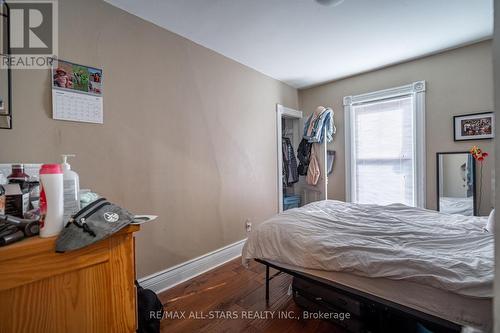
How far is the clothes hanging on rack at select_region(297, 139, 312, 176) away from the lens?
11.5ft

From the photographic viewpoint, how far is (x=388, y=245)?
1337mm

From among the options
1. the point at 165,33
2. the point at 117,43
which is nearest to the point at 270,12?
the point at 165,33

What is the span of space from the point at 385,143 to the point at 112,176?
127 inches

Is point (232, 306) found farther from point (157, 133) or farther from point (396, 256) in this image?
point (157, 133)

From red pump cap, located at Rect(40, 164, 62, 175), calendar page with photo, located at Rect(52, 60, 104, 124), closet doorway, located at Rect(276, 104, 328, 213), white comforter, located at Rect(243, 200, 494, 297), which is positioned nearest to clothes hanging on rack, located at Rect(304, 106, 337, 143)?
closet doorway, located at Rect(276, 104, 328, 213)

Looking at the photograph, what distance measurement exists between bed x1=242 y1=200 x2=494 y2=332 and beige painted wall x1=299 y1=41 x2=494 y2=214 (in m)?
1.02

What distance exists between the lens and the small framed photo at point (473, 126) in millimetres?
2236

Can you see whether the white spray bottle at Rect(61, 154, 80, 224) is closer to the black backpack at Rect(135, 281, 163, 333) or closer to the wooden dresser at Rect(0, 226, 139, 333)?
the wooden dresser at Rect(0, 226, 139, 333)

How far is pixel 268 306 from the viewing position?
171cm

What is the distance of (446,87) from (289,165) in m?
2.16

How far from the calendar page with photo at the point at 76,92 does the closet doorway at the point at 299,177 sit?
7.57ft

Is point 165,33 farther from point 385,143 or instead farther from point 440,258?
point 385,143

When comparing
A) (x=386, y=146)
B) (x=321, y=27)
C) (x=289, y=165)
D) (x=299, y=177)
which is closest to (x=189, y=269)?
(x=289, y=165)

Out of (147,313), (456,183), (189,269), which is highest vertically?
(456,183)
